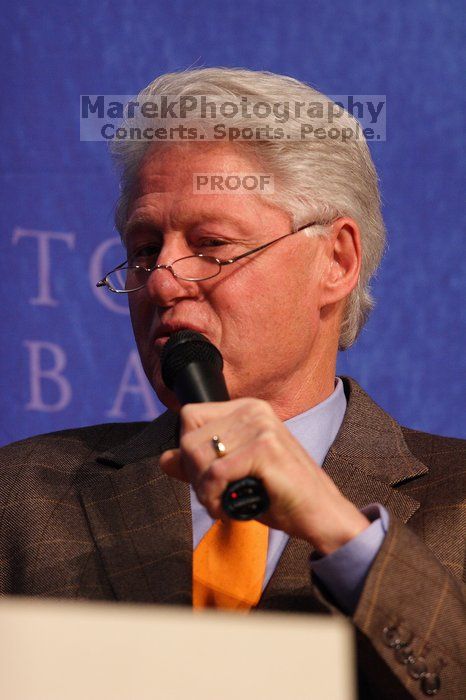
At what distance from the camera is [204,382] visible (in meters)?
A: 1.14

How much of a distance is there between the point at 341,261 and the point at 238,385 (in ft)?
1.08

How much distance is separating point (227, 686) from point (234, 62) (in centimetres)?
157

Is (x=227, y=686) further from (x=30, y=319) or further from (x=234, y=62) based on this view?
(x=234, y=62)

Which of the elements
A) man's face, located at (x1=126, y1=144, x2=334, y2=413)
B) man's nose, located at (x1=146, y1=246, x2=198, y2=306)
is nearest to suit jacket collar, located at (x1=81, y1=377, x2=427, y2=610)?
man's face, located at (x1=126, y1=144, x2=334, y2=413)

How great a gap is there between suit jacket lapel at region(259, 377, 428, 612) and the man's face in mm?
144

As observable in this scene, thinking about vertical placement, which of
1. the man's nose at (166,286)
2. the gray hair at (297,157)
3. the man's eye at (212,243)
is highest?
the gray hair at (297,157)

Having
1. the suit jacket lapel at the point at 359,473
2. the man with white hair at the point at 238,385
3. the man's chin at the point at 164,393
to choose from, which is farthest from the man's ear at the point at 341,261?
the man's chin at the point at 164,393

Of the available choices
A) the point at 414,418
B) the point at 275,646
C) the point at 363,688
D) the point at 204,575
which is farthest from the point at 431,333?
the point at 275,646

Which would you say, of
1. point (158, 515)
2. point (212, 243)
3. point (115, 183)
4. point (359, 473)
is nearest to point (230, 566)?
point (158, 515)

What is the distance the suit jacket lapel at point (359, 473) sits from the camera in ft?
4.45

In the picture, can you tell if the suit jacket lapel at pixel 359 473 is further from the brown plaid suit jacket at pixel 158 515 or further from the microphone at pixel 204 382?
the microphone at pixel 204 382

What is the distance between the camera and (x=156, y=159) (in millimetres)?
1619

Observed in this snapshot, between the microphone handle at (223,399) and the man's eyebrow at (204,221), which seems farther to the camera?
the man's eyebrow at (204,221)

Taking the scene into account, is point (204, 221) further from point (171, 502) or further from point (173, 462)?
point (173, 462)
